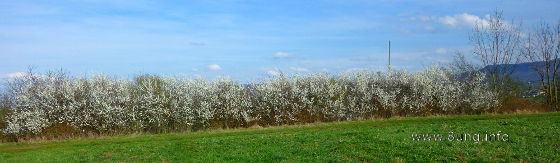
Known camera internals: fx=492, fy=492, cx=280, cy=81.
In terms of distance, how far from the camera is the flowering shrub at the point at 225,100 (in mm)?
23219

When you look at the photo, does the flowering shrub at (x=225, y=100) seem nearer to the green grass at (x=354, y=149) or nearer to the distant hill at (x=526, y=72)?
the distant hill at (x=526, y=72)

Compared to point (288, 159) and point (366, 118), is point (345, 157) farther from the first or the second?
point (366, 118)

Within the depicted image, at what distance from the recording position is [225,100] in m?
25.0

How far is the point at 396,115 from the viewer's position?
2602 centimetres

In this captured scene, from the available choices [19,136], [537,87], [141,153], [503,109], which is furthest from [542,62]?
[19,136]

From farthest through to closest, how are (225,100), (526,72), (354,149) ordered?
(526,72) < (225,100) < (354,149)

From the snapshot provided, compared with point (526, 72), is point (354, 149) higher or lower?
lower

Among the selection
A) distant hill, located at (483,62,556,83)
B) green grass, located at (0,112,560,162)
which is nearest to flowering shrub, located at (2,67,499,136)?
distant hill, located at (483,62,556,83)

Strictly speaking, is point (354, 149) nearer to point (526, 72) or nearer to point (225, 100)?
point (225, 100)

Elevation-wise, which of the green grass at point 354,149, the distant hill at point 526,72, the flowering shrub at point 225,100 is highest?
the distant hill at point 526,72

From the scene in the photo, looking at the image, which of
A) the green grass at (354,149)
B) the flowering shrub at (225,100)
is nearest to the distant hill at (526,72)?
the flowering shrub at (225,100)

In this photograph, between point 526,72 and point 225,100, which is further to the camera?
point 526,72

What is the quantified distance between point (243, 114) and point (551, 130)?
1459 centimetres

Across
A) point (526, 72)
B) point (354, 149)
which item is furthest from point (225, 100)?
point (526, 72)
